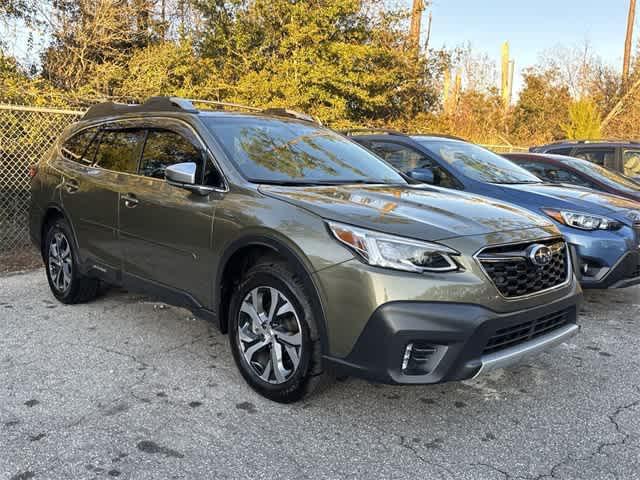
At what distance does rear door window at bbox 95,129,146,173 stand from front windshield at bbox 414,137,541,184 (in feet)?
9.77

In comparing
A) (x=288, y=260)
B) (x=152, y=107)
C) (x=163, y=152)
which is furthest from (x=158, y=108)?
(x=288, y=260)

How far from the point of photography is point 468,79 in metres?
32.8

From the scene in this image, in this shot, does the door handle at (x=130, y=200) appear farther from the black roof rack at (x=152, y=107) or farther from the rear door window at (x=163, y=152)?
the black roof rack at (x=152, y=107)

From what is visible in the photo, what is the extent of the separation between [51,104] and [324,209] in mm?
7532

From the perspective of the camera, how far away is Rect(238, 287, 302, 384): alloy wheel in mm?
3055

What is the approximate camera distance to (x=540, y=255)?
3041 millimetres

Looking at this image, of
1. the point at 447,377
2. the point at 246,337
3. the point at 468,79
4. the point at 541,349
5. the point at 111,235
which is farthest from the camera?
the point at 468,79

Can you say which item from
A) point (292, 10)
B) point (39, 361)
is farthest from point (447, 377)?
point (292, 10)

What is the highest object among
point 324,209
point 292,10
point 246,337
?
point 292,10

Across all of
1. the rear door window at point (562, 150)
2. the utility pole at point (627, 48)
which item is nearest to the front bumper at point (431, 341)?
the rear door window at point (562, 150)

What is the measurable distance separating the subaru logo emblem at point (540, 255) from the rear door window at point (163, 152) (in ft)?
6.90

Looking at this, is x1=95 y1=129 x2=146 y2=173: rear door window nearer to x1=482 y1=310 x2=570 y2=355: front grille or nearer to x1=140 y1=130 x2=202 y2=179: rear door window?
x1=140 y1=130 x2=202 y2=179: rear door window

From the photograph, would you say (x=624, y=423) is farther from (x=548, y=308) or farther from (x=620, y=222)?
(x=620, y=222)

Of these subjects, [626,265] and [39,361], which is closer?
[39,361]
